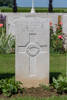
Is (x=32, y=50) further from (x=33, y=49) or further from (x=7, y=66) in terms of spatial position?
(x=7, y=66)

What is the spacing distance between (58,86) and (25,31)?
1.20 meters

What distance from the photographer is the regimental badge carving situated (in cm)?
679

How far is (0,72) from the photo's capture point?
8.61 metres

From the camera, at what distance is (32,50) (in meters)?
6.82

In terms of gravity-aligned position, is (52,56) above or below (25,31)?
below

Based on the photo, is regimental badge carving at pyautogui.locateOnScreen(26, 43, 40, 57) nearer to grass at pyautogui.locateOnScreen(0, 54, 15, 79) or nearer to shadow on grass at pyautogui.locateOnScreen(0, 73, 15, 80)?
shadow on grass at pyautogui.locateOnScreen(0, 73, 15, 80)

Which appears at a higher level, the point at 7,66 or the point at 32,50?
the point at 32,50

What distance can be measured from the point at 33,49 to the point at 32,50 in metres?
0.03

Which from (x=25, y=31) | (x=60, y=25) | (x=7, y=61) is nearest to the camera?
(x=25, y=31)

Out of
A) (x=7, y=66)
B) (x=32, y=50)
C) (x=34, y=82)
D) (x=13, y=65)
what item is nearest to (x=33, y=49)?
(x=32, y=50)

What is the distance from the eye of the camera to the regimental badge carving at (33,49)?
679 cm

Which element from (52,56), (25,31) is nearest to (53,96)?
(25,31)

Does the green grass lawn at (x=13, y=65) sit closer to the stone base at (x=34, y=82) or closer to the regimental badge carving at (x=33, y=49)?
the stone base at (x=34, y=82)

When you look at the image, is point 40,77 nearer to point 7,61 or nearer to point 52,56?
point 7,61
